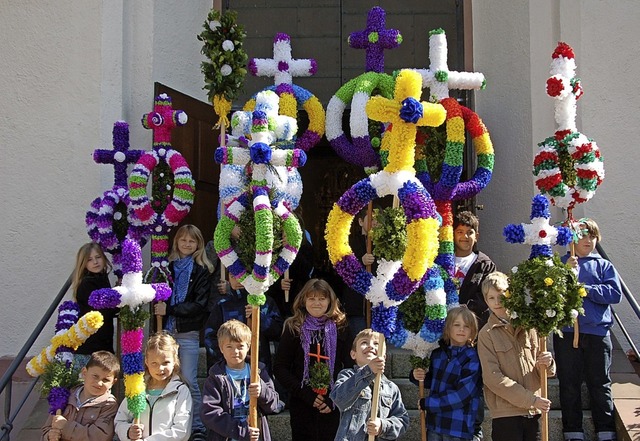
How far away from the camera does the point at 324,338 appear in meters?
5.55

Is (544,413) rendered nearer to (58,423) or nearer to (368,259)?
(368,259)

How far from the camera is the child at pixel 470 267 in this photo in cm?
614

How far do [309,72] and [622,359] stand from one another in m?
3.38

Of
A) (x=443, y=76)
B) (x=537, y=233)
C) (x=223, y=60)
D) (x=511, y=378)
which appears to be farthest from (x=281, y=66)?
(x=511, y=378)

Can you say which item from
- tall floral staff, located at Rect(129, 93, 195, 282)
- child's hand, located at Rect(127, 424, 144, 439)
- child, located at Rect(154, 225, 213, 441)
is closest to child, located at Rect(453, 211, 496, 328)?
child, located at Rect(154, 225, 213, 441)

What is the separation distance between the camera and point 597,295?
5824mm

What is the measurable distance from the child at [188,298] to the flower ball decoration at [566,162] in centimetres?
252

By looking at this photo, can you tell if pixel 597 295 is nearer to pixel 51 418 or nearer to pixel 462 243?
pixel 462 243

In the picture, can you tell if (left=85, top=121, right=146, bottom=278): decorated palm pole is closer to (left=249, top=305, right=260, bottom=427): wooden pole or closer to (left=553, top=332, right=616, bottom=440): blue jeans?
(left=249, top=305, right=260, bottom=427): wooden pole

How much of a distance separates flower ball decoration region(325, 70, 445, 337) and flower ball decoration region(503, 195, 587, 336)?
0.55 metres

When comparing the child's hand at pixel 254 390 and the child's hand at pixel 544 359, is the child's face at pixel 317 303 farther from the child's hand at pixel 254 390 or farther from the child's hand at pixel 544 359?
the child's hand at pixel 544 359

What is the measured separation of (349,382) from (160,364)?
1.16m

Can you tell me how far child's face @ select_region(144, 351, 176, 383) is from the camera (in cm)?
512

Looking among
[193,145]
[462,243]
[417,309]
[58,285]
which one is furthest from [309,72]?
[58,285]
